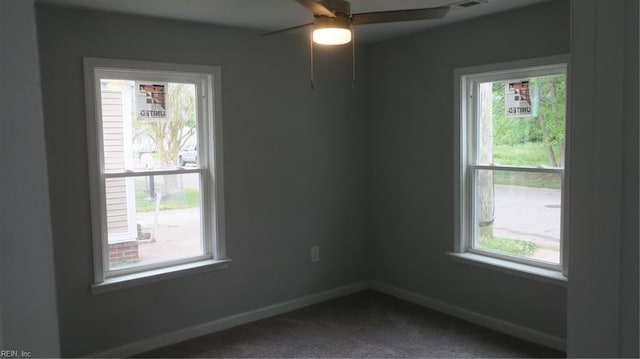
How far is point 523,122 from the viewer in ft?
12.0

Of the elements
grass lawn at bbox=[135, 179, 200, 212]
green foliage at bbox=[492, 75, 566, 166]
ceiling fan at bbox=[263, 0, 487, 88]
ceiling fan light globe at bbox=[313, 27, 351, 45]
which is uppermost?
ceiling fan at bbox=[263, 0, 487, 88]

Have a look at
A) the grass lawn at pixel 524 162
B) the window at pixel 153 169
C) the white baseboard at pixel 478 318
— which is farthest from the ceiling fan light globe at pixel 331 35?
the white baseboard at pixel 478 318

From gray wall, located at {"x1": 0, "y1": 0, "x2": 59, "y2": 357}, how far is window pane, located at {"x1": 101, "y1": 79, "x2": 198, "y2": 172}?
10.8 feet

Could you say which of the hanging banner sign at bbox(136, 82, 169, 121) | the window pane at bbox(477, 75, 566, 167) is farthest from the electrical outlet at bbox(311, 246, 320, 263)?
the hanging banner sign at bbox(136, 82, 169, 121)

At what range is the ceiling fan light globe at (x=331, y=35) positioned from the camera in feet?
8.17

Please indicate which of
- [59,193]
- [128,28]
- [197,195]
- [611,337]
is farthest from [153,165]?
[611,337]

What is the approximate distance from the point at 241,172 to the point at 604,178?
364cm

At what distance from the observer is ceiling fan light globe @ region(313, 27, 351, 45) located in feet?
8.17

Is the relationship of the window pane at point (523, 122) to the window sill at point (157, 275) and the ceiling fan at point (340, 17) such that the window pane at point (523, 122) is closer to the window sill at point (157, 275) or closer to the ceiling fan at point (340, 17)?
the ceiling fan at point (340, 17)

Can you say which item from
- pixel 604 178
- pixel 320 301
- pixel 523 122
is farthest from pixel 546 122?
pixel 604 178

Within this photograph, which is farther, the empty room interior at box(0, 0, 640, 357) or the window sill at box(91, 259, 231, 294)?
the window sill at box(91, 259, 231, 294)

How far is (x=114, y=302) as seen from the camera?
3447 mm

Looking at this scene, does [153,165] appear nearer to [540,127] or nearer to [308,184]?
[308,184]

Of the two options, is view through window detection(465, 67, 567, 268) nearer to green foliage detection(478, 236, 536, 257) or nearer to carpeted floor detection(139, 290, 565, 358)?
green foliage detection(478, 236, 536, 257)
